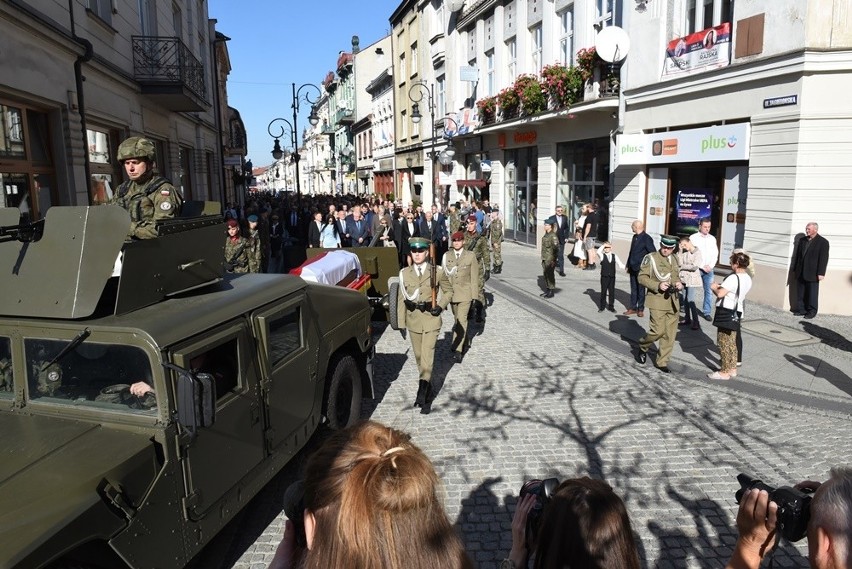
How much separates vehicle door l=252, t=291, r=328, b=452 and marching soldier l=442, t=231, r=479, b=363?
388 centimetres

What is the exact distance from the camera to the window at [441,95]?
3153 cm

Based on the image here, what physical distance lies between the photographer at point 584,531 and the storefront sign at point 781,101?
38.0ft

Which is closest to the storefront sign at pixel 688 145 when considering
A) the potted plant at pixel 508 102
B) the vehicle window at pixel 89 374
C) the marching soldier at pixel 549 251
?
the marching soldier at pixel 549 251

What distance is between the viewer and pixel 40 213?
10.3m

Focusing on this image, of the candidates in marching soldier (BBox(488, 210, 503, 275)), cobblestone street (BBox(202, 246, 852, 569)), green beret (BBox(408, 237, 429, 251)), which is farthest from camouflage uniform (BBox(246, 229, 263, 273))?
marching soldier (BBox(488, 210, 503, 275))

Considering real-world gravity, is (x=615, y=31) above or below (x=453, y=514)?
above

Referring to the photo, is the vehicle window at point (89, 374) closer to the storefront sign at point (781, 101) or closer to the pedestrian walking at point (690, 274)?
the pedestrian walking at point (690, 274)

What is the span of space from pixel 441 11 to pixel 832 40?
78.1ft

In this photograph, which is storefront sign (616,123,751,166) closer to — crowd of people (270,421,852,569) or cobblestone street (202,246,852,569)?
cobblestone street (202,246,852,569)

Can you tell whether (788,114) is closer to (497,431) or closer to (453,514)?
(497,431)

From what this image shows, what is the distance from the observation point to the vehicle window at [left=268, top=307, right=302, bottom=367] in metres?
4.33

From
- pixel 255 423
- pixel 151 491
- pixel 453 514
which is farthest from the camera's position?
pixel 453 514

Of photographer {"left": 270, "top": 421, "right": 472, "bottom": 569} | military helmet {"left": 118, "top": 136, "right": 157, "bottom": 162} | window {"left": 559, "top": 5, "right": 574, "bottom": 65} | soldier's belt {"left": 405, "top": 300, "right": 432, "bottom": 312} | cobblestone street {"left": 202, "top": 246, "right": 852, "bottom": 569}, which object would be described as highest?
window {"left": 559, "top": 5, "right": 574, "bottom": 65}

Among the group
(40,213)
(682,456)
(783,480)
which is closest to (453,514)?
(682,456)
